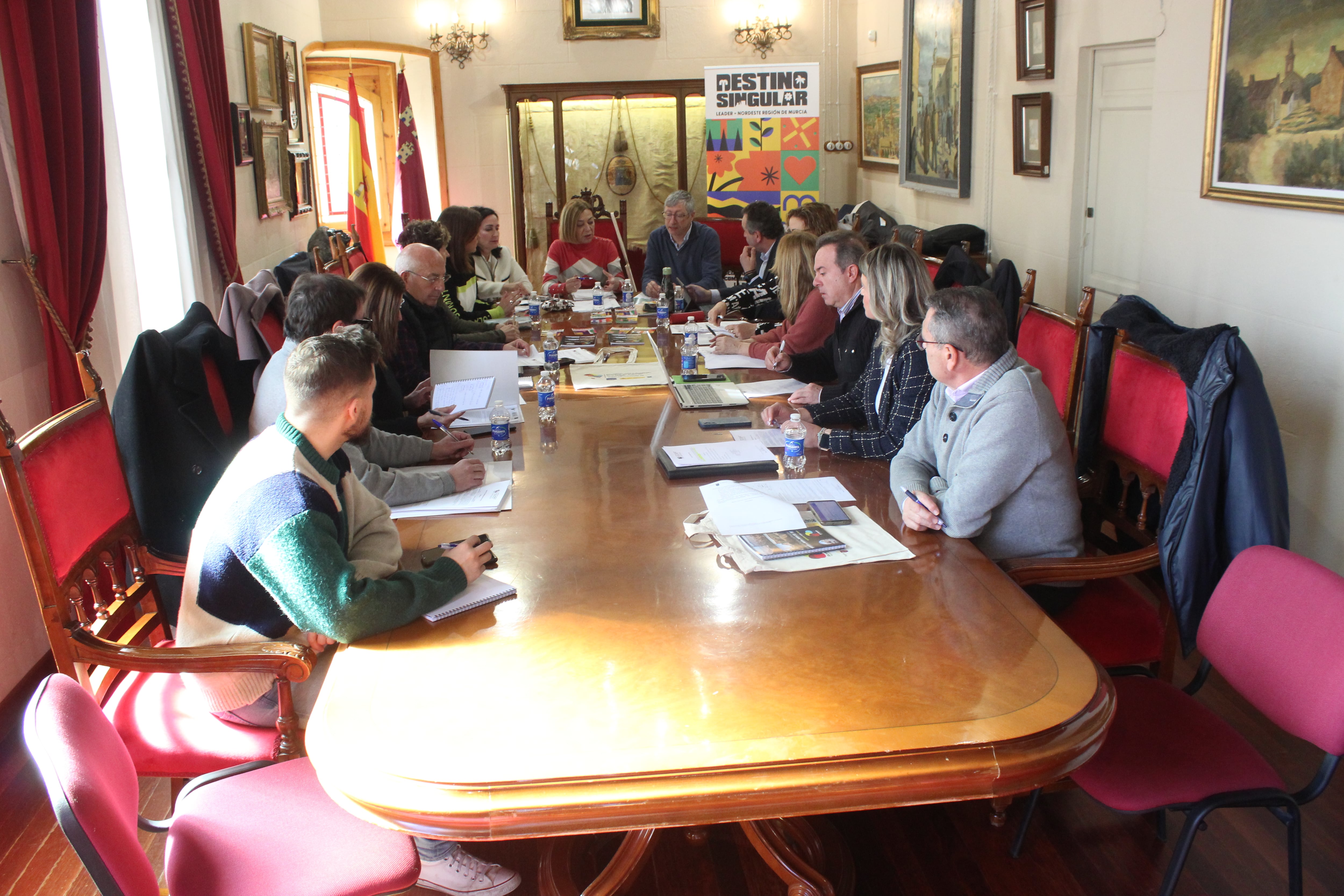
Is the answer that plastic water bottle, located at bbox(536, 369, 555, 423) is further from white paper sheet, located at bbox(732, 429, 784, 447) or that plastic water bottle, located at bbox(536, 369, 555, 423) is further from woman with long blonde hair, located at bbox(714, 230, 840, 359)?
woman with long blonde hair, located at bbox(714, 230, 840, 359)

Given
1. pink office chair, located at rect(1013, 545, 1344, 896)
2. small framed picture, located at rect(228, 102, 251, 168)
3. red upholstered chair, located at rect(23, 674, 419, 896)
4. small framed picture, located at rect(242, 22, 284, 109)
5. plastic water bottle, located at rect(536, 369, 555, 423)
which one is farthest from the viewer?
small framed picture, located at rect(242, 22, 284, 109)

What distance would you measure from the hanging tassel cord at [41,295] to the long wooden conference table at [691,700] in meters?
1.76

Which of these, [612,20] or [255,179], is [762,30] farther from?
[255,179]

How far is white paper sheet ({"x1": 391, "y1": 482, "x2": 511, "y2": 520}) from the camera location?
2.43 m

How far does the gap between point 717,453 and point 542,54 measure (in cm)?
646

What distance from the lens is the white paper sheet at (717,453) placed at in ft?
8.86

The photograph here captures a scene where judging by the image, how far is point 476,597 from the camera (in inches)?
76.0

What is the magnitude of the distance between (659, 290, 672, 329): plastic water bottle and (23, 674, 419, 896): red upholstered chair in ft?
11.2

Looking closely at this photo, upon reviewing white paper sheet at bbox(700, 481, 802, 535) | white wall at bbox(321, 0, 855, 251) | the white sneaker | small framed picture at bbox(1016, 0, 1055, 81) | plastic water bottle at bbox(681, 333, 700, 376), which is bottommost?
the white sneaker

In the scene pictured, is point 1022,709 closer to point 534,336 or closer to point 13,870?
point 13,870

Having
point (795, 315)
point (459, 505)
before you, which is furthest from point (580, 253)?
point (459, 505)

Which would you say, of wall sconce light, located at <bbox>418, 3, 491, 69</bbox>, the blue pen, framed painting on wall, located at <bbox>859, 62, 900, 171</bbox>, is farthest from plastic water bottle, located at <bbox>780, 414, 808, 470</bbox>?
wall sconce light, located at <bbox>418, 3, 491, 69</bbox>

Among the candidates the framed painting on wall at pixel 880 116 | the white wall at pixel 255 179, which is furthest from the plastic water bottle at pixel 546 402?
the framed painting on wall at pixel 880 116

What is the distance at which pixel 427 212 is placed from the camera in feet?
26.8
